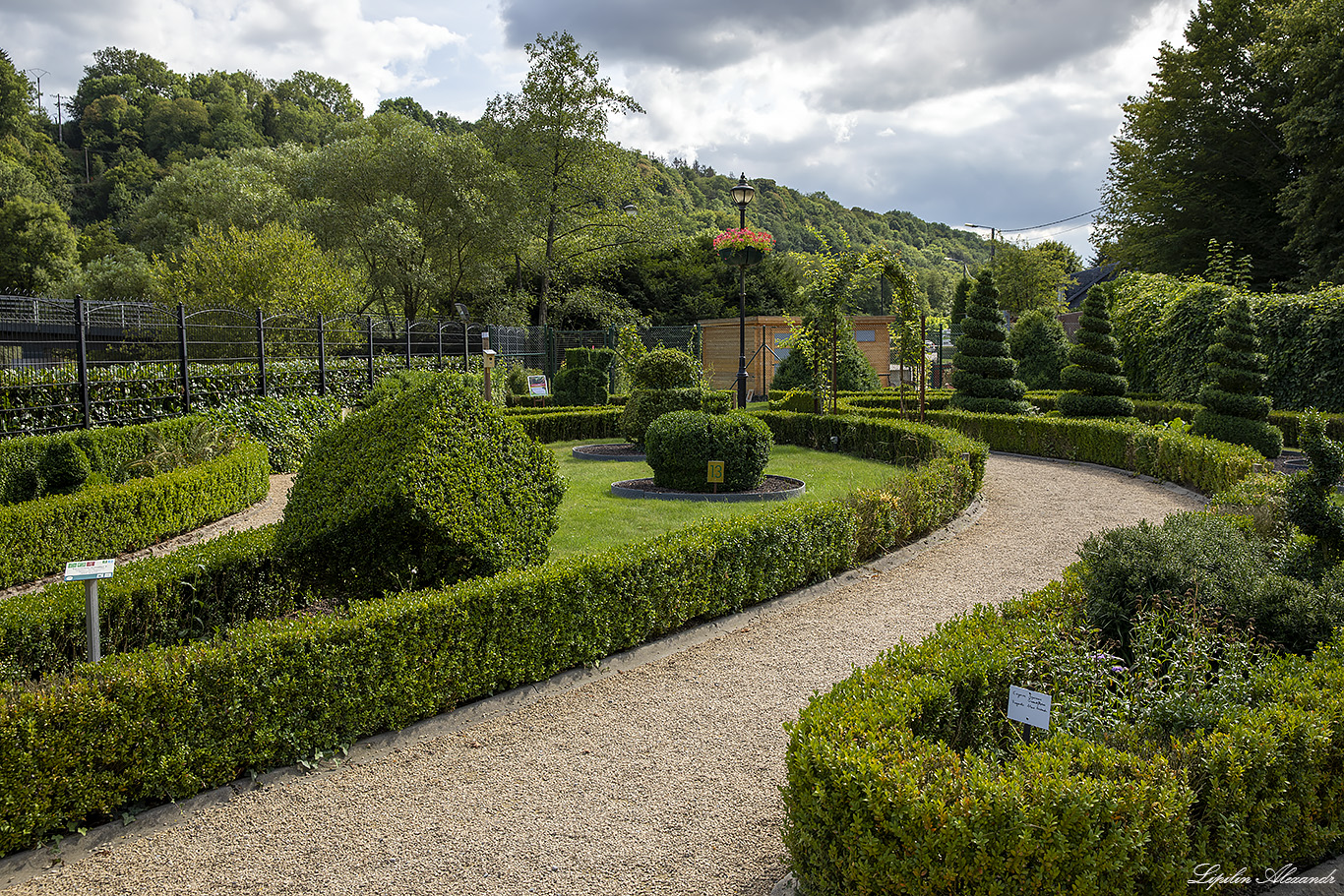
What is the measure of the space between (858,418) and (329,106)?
6772cm

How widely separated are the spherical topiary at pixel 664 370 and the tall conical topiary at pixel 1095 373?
881 centimetres

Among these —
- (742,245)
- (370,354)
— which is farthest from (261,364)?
(742,245)

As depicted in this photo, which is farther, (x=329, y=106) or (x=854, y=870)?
(x=329, y=106)

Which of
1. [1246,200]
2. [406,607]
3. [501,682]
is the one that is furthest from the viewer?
[1246,200]

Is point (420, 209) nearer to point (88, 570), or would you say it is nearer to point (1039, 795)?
point (88, 570)

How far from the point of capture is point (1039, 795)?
2.67 meters

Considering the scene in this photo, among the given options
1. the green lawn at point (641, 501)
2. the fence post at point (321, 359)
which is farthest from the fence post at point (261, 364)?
the green lawn at point (641, 501)

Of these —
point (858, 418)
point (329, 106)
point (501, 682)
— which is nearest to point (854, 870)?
point (501, 682)

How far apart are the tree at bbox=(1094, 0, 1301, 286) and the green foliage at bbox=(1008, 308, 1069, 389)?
492 centimetres

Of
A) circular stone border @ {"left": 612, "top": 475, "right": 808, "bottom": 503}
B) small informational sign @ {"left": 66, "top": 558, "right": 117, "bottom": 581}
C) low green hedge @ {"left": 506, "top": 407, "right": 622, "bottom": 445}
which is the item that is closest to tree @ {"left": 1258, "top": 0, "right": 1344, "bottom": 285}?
circular stone border @ {"left": 612, "top": 475, "right": 808, "bottom": 503}

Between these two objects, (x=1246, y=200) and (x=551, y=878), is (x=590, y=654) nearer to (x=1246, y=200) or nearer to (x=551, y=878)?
(x=551, y=878)

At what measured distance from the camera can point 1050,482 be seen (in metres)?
12.5

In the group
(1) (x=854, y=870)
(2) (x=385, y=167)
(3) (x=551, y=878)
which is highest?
(2) (x=385, y=167)

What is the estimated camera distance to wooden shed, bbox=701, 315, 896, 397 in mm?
29922
